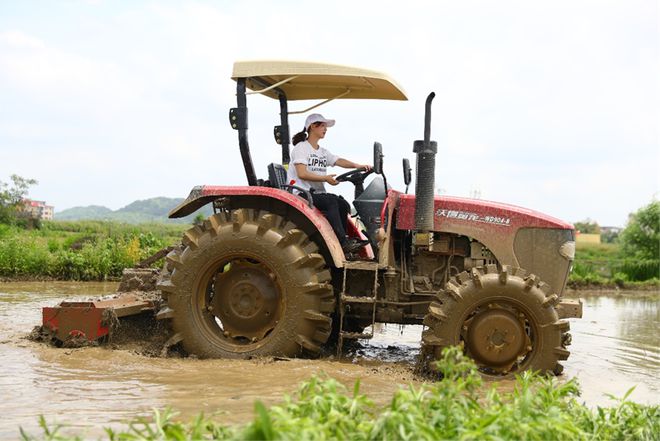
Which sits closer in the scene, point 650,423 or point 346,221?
point 650,423

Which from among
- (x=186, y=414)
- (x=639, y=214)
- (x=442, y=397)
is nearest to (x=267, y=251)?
(x=186, y=414)

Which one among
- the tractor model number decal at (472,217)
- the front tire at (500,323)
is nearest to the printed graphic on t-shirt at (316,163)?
the tractor model number decal at (472,217)

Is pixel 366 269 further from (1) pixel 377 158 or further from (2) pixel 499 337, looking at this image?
(2) pixel 499 337

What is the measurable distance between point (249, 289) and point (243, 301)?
12 cm

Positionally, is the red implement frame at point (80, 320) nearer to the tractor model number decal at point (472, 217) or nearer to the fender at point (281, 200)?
the fender at point (281, 200)

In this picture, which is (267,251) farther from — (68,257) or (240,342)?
(68,257)

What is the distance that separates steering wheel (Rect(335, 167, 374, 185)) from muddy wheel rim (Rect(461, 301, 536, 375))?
1.82m

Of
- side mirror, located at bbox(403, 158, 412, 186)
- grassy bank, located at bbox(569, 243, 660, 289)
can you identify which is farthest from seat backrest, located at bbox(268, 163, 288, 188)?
grassy bank, located at bbox(569, 243, 660, 289)

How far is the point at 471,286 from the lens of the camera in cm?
673

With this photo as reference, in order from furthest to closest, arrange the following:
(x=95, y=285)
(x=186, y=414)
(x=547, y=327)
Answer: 1. (x=95, y=285)
2. (x=547, y=327)
3. (x=186, y=414)

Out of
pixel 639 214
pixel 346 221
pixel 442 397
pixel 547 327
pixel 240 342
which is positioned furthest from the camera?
pixel 639 214

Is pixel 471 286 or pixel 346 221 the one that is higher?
pixel 346 221

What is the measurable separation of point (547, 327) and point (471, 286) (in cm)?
73

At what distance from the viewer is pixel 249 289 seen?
7148 millimetres
